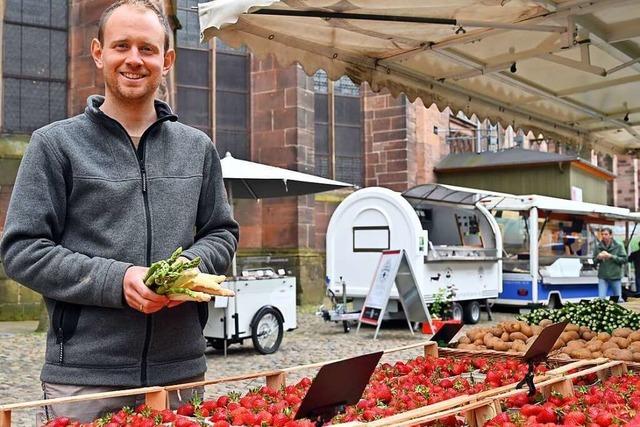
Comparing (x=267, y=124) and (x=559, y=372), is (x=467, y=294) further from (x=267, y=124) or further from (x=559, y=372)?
(x=559, y=372)

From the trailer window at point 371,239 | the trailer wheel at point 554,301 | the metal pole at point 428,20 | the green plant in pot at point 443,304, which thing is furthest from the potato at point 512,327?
the trailer wheel at point 554,301

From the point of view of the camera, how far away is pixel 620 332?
5113 millimetres

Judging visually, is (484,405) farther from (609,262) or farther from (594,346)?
(609,262)

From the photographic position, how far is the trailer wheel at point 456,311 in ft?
43.8

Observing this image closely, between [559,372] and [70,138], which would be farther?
[559,372]

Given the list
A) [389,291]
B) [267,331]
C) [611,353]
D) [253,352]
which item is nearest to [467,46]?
[611,353]

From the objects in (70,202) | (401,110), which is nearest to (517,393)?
(70,202)

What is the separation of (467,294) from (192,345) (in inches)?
465

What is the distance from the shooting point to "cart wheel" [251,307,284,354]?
32.8 ft

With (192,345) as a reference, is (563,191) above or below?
above

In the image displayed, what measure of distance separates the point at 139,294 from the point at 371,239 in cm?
1105

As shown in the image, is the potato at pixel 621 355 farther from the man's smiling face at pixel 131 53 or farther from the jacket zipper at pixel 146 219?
the man's smiling face at pixel 131 53

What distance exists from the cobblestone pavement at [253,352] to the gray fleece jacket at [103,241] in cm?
364

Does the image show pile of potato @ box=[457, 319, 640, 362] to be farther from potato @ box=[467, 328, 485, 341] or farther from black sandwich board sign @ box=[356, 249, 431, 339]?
black sandwich board sign @ box=[356, 249, 431, 339]
